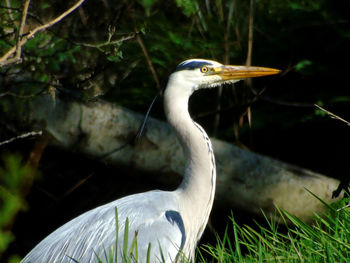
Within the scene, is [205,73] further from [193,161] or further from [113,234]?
[113,234]

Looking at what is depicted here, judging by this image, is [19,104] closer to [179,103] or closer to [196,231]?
[179,103]

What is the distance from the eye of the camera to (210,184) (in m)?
3.82

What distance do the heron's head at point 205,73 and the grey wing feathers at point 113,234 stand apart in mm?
878

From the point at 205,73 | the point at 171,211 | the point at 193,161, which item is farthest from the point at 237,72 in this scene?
the point at 171,211

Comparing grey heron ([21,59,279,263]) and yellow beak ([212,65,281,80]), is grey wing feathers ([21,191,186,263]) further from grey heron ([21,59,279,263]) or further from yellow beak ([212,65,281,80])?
yellow beak ([212,65,281,80])

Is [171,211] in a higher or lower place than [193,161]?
lower

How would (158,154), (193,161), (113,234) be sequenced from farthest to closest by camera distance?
(158,154), (193,161), (113,234)

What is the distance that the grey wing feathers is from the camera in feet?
11.1

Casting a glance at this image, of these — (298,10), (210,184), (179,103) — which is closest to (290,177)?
(210,184)

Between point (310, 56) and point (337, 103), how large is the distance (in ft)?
2.34

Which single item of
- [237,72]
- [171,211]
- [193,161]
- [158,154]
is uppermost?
[237,72]

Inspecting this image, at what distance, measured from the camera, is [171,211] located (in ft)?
11.5

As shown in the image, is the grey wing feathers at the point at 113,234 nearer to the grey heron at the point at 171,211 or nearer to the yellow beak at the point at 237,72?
the grey heron at the point at 171,211

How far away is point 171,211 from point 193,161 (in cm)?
45
